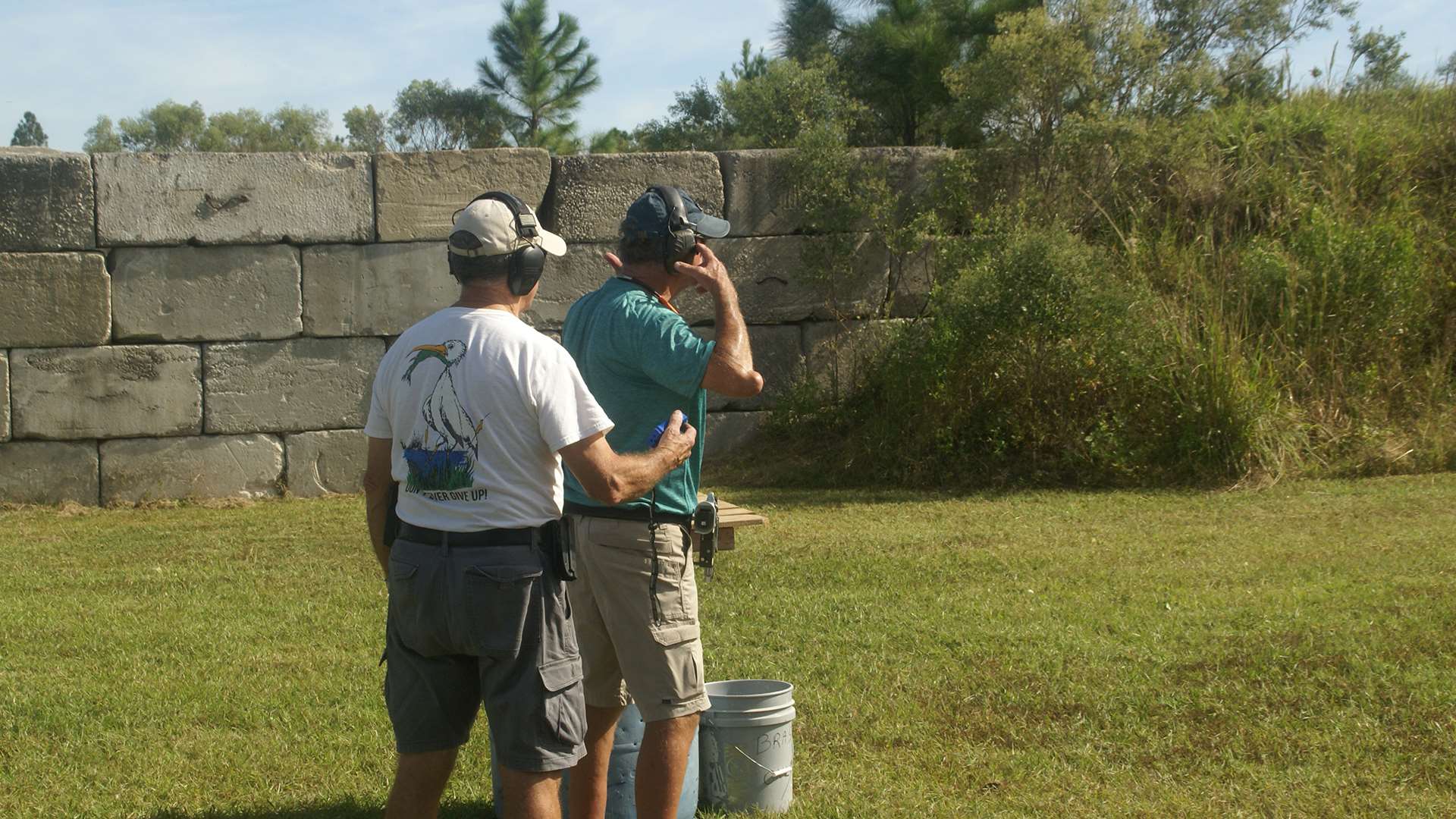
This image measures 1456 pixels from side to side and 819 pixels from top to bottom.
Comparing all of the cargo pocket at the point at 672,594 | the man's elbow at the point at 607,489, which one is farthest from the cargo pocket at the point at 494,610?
the cargo pocket at the point at 672,594

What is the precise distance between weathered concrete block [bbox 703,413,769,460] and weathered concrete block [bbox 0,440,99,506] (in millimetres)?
4992

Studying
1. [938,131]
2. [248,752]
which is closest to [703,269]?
[248,752]

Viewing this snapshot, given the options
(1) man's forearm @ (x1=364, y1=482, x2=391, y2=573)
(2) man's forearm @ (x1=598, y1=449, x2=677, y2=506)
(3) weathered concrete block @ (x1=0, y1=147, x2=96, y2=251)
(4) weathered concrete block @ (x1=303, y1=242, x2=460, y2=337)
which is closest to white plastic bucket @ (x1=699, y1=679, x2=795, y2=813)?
(2) man's forearm @ (x1=598, y1=449, x2=677, y2=506)

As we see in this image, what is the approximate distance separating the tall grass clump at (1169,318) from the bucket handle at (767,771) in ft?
21.3

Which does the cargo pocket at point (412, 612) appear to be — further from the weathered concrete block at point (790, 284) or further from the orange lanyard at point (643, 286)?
the weathered concrete block at point (790, 284)

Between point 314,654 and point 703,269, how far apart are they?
3297 millimetres

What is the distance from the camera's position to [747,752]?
4000mm

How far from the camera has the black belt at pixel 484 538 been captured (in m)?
2.97

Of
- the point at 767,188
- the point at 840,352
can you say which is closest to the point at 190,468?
the point at 767,188

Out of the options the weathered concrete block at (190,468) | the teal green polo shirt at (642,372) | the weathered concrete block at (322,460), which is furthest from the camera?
the weathered concrete block at (322,460)

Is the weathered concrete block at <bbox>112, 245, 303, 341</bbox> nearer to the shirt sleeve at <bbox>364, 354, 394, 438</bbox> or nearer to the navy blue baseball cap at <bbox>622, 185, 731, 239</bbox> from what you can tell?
the navy blue baseball cap at <bbox>622, 185, 731, 239</bbox>

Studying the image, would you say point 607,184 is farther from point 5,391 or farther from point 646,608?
point 646,608

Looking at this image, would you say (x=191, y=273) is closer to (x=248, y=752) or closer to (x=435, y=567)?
(x=248, y=752)

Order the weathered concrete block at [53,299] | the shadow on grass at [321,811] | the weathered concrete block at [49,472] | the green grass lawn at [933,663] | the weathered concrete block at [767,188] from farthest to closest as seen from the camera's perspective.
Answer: the weathered concrete block at [767,188] → the weathered concrete block at [49,472] → the weathered concrete block at [53,299] → the green grass lawn at [933,663] → the shadow on grass at [321,811]
